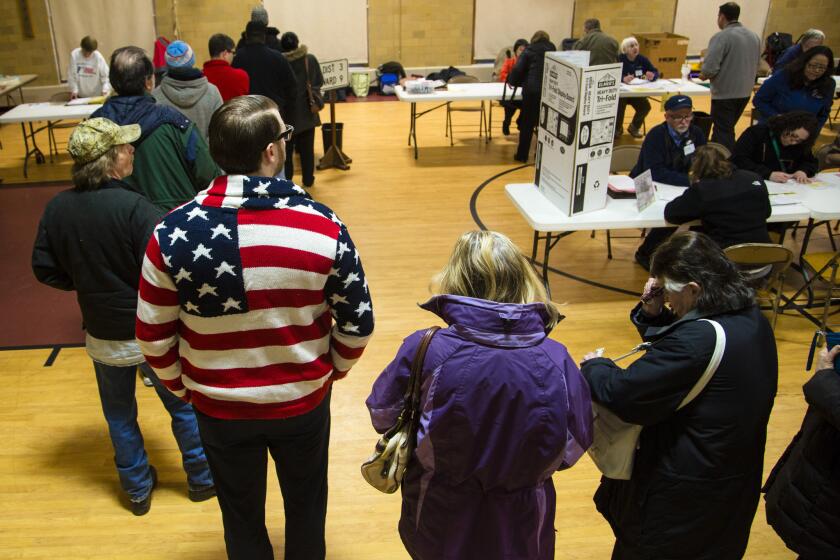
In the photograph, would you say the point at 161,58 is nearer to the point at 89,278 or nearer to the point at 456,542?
the point at 89,278

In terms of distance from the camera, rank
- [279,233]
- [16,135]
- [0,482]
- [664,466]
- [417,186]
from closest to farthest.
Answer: [279,233] < [664,466] < [0,482] < [417,186] < [16,135]

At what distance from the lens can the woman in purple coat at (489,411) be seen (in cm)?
157

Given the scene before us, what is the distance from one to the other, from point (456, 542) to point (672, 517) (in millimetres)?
637

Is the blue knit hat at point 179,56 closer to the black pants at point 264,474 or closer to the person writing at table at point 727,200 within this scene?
the black pants at point 264,474

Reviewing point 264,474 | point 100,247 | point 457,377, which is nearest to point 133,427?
point 100,247

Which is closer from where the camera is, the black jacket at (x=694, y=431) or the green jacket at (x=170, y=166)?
the black jacket at (x=694, y=431)

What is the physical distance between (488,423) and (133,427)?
1.78 metres

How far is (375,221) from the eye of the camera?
239 inches

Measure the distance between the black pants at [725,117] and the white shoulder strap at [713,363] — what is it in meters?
6.17

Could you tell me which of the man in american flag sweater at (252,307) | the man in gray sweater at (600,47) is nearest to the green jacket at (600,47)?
the man in gray sweater at (600,47)

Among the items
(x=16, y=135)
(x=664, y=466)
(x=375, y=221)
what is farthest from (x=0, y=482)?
(x=16, y=135)

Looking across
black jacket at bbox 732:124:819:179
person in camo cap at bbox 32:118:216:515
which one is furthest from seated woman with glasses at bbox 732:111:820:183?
person in camo cap at bbox 32:118:216:515

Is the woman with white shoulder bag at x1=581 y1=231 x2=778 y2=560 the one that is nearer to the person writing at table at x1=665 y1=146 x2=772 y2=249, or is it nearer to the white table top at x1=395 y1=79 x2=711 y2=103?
the person writing at table at x1=665 y1=146 x2=772 y2=249

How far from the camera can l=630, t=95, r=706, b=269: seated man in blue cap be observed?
4.89 m
